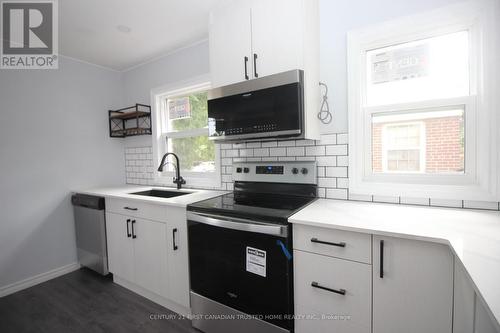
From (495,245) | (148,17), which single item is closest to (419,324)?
(495,245)

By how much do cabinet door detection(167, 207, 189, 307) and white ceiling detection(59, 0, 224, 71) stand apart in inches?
62.0

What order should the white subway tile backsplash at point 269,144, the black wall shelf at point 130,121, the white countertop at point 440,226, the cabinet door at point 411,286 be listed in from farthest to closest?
the black wall shelf at point 130,121
the white subway tile backsplash at point 269,144
the cabinet door at point 411,286
the white countertop at point 440,226

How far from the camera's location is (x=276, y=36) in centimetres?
153

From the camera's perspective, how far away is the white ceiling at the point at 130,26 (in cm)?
179

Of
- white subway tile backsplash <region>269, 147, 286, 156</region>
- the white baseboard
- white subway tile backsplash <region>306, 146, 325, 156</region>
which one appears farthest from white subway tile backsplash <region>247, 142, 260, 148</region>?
the white baseboard

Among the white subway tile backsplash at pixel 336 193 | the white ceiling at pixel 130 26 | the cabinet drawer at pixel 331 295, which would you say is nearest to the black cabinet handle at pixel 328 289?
the cabinet drawer at pixel 331 295

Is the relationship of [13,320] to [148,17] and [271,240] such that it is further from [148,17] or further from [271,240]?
[148,17]

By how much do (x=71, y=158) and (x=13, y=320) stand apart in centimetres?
156

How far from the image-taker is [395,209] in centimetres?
140

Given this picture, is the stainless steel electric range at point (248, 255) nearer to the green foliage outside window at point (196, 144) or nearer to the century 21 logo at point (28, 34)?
the green foliage outside window at point (196, 144)

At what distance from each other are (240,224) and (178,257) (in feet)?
2.40

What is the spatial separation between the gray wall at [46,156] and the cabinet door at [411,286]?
306cm

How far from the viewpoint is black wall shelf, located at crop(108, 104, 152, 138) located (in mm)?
2795

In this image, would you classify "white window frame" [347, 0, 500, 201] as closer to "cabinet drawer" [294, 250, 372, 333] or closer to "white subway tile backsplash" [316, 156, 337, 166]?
"white subway tile backsplash" [316, 156, 337, 166]
